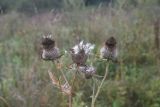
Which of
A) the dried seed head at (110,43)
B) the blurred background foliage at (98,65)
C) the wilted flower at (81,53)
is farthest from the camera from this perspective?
the blurred background foliage at (98,65)

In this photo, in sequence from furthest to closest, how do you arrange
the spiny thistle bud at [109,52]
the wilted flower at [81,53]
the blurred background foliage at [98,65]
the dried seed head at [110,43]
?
the blurred background foliage at [98,65], the dried seed head at [110,43], the spiny thistle bud at [109,52], the wilted flower at [81,53]

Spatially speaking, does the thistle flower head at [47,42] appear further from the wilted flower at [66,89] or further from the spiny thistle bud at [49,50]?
the wilted flower at [66,89]

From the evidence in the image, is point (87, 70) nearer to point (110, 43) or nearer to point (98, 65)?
point (110, 43)

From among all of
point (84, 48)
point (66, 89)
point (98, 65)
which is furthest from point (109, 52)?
point (98, 65)

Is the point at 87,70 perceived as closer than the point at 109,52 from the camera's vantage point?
Yes

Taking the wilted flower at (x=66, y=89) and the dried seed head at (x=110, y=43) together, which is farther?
the dried seed head at (x=110, y=43)

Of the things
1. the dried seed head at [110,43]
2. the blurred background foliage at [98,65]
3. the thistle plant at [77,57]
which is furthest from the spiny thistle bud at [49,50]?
the blurred background foliage at [98,65]

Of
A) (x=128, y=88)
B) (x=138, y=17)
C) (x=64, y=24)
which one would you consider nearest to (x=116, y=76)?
(x=128, y=88)

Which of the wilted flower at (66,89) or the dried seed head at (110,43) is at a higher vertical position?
the dried seed head at (110,43)

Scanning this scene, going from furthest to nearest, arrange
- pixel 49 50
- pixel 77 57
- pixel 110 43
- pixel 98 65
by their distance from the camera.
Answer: pixel 98 65 < pixel 110 43 < pixel 49 50 < pixel 77 57

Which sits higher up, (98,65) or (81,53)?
(81,53)
